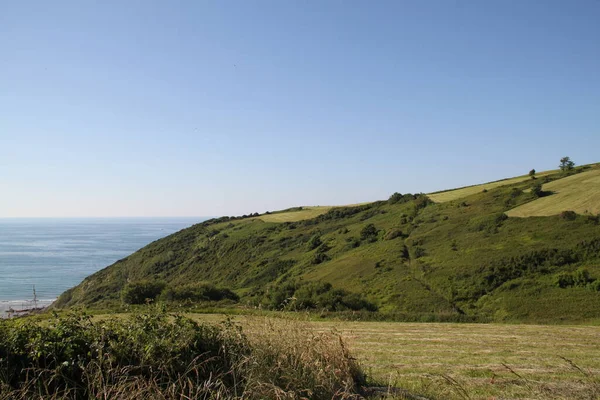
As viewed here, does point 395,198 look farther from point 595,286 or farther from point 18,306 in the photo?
point 18,306

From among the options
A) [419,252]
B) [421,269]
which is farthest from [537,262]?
[419,252]

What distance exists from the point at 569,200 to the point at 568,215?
665 centimetres

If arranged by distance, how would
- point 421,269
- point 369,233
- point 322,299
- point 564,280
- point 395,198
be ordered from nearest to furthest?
1. point 564,280
2. point 322,299
3. point 421,269
4. point 369,233
5. point 395,198

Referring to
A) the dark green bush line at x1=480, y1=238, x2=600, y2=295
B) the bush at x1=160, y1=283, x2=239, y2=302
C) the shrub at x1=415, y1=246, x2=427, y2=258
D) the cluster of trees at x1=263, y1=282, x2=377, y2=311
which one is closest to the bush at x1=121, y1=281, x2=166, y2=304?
the bush at x1=160, y1=283, x2=239, y2=302

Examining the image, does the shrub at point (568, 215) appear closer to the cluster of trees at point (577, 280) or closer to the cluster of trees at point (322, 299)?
the cluster of trees at point (577, 280)

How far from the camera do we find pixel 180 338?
631cm

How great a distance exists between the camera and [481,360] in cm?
1107

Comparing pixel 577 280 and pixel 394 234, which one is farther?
pixel 394 234

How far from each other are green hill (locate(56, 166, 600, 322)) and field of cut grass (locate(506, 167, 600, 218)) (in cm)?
76

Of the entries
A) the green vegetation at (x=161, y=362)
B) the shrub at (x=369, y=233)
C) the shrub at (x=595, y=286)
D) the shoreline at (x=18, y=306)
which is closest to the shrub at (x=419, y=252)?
the shrub at (x=369, y=233)

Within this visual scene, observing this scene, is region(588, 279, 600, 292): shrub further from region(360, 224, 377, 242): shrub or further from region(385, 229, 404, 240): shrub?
region(360, 224, 377, 242): shrub

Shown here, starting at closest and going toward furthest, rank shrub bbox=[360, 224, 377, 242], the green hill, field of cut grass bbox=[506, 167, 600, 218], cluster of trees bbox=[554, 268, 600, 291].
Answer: cluster of trees bbox=[554, 268, 600, 291], the green hill, field of cut grass bbox=[506, 167, 600, 218], shrub bbox=[360, 224, 377, 242]

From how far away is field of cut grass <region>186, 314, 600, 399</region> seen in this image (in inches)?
299

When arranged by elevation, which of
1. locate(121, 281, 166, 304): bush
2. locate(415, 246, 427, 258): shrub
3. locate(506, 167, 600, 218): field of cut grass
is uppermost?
locate(506, 167, 600, 218): field of cut grass
